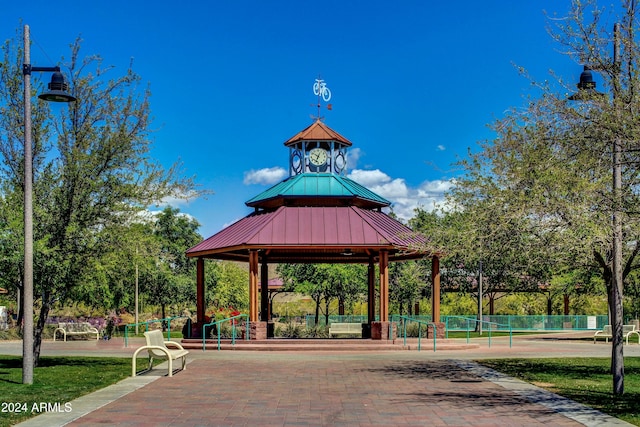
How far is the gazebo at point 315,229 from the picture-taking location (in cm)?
2570

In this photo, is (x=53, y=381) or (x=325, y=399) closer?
(x=325, y=399)

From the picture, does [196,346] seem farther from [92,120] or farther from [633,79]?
[633,79]

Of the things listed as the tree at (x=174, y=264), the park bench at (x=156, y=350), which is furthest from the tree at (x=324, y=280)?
the park bench at (x=156, y=350)

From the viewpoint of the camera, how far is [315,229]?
2675 centimetres

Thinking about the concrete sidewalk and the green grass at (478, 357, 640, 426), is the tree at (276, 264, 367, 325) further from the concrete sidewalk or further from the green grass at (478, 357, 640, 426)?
the concrete sidewalk

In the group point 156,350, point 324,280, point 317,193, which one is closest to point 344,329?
point 317,193

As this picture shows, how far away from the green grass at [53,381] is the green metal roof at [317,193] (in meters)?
10.4

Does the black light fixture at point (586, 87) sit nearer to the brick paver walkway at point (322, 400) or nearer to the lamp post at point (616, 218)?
the lamp post at point (616, 218)

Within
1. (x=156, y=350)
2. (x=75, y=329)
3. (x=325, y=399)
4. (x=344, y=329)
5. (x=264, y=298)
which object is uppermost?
(x=264, y=298)

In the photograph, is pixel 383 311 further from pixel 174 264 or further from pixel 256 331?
pixel 174 264

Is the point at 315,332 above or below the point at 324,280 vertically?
below

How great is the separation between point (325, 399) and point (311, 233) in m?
14.8

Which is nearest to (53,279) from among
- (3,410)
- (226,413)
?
(3,410)

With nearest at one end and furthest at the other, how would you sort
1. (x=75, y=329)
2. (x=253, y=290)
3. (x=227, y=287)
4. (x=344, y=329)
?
(x=253, y=290) → (x=344, y=329) → (x=75, y=329) → (x=227, y=287)
